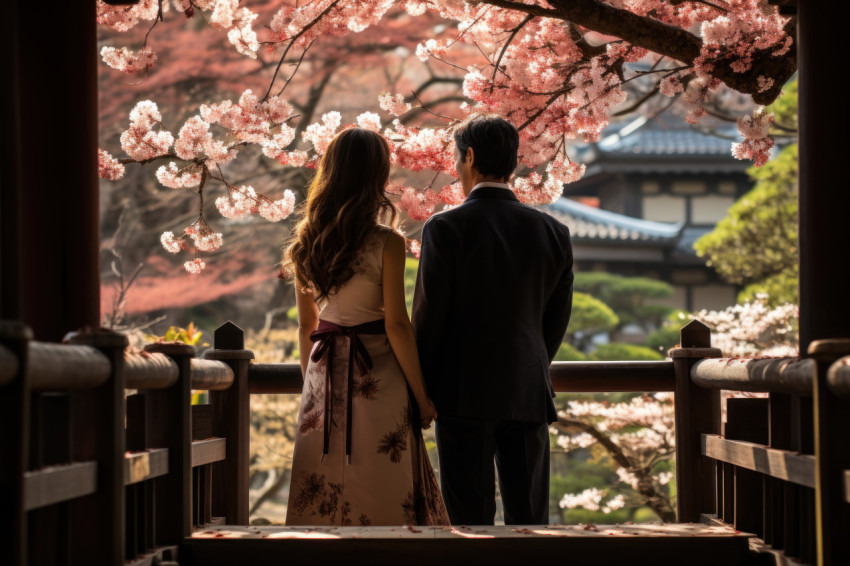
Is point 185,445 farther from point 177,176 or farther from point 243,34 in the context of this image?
point 243,34

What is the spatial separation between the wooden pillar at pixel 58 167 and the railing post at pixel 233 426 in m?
1.02

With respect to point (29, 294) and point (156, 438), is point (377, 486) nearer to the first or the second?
point (156, 438)

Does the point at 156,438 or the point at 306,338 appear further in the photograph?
the point at 306,338

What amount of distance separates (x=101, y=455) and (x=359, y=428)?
0.91m

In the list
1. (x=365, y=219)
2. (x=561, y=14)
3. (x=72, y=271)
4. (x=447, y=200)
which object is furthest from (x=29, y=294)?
(x=447, y=200)

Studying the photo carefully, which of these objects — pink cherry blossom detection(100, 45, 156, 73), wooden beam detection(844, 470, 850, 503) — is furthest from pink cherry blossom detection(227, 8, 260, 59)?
wooden beam detection(844, 470, 850, 503)

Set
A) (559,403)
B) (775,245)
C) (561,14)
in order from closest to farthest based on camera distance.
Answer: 1. (561,14)
2. (559,403)
3. (775,245)

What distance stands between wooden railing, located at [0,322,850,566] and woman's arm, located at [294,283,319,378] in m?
0.32

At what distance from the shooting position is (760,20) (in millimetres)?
3395

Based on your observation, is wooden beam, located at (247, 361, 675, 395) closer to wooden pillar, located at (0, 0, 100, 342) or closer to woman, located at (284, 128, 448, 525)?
woman, located at (284, 128, 448, 525)

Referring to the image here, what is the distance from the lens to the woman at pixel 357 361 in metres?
2.89

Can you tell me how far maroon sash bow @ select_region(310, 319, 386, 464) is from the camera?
2936mm

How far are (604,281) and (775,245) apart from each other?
13.6 ft

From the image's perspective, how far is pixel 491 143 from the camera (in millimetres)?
2979
